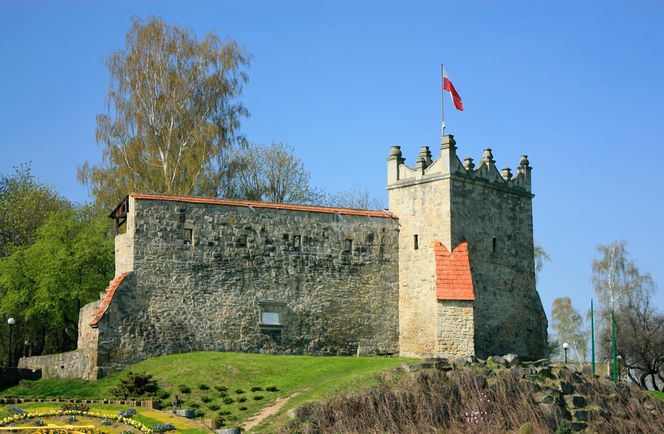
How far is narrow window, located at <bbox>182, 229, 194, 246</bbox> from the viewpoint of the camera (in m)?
35.1

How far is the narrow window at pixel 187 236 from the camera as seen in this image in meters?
35.1

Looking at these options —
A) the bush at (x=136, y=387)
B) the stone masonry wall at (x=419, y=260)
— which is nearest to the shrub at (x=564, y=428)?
the stone masonry wall at (x=419, y=260)

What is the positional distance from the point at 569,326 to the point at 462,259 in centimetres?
3877

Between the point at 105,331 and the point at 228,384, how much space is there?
5.33m

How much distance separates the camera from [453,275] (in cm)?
3562

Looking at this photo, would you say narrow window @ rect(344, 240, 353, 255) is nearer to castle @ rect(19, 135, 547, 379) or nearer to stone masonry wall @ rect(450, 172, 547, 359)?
castle @ rect(19, 135, 547, 379)

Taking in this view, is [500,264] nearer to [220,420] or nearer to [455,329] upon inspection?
[455,329]

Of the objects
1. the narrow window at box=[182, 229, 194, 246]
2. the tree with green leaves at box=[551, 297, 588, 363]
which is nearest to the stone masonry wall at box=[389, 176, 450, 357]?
the narrow window at box=[182, 229, 194, 246]

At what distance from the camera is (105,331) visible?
3334 centimetres

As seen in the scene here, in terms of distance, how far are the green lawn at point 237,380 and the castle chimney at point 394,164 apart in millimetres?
7334

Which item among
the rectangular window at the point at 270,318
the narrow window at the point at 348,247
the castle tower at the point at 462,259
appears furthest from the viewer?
the narrow window at the point at 348,247

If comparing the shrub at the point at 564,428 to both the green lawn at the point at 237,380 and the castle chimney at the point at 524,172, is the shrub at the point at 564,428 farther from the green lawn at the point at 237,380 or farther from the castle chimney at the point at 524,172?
the castle chimney at the point at 524,172

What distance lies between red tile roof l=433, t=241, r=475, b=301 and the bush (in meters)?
10.6

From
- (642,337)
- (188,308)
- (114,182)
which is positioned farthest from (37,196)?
(642,337)
